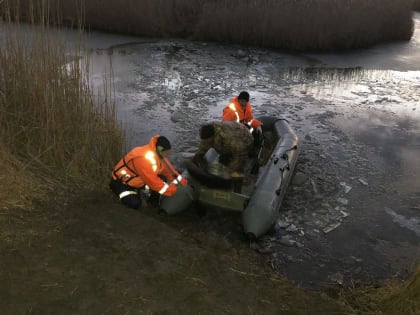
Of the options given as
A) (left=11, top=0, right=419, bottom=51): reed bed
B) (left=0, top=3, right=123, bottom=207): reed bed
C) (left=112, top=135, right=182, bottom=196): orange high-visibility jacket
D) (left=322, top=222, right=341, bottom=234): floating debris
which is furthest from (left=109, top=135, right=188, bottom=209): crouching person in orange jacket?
(left=11, top=0, right=419, bottom=51): reed bed

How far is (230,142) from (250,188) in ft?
2.59

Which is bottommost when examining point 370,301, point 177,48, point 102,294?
point 370,301

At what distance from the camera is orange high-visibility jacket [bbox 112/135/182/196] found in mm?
4523

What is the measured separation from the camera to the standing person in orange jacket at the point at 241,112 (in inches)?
255

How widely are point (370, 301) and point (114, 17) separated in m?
13.6

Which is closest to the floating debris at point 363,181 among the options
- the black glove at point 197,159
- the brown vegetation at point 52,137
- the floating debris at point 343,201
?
the floating debris at point 343,201

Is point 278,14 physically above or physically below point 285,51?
above

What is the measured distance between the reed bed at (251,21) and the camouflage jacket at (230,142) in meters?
9.90

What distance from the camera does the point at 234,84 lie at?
1142cm

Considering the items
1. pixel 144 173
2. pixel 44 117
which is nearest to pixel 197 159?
pixel 144 173

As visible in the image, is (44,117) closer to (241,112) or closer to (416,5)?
(241,112)

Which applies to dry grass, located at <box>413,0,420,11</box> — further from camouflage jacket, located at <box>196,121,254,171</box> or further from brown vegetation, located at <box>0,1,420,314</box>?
brown vegetation, located at <box>0,1,420,314</box>

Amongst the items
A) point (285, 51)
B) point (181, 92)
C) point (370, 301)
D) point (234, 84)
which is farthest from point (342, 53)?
point (370, 301)

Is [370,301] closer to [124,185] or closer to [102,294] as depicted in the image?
[102,294]
